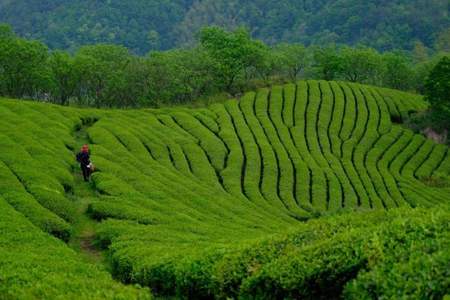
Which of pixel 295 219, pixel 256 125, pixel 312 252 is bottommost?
pixel 295 219

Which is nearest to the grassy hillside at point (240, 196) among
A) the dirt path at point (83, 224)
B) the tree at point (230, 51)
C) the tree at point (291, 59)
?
the dirt path at point (83, 224)

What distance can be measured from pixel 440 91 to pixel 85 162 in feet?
162

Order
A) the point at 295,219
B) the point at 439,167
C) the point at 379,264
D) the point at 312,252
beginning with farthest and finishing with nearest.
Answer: the point at 439,167 < the point at 295,219 < the point at 312,252 < the point at 379,264

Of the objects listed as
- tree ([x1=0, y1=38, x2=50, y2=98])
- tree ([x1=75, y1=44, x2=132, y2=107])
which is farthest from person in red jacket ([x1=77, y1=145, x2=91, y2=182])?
tree ([x1=75, y1=44, x2=132, y2=107])

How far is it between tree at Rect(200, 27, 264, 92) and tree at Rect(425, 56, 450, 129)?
29345 millimetres

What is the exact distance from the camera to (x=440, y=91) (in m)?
70.2

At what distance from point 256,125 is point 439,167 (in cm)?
2059

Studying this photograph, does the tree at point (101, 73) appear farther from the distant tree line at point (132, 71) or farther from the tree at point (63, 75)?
the tree at point (63, 75)

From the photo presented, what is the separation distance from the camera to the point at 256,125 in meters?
65.9

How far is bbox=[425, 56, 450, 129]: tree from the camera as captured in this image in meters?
69.8

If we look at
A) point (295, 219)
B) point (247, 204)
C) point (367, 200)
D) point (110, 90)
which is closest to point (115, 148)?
point (247, 204)

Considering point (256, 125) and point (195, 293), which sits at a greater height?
point (256, 125)

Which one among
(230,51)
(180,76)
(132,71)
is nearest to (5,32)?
(132,71)

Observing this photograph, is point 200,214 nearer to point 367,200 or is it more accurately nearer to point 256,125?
point 367,200
